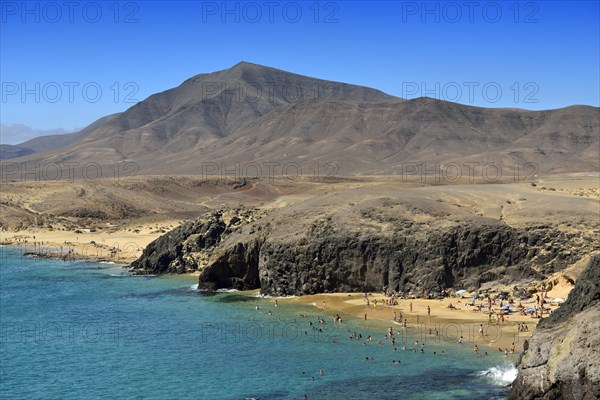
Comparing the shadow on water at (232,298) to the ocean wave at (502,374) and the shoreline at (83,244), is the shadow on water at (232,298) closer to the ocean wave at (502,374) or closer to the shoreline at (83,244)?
the ocean wave at (502,374)

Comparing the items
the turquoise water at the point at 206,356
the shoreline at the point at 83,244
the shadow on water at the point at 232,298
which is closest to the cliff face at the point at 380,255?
the shadow on water at the point at 232,298

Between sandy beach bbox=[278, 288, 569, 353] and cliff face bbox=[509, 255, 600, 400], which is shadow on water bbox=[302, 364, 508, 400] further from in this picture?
sandy beach bbox=[278, 288, 569, 353]

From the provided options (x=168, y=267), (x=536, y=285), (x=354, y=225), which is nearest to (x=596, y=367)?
(x=536, y=285)

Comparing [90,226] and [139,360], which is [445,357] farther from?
[90,226]

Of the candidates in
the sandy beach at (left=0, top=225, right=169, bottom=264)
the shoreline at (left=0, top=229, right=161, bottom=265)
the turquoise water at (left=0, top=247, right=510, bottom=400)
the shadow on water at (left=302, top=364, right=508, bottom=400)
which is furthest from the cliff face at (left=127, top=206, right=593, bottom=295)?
the sandy beach at (left=0, top=225, right=169, bottom=264)

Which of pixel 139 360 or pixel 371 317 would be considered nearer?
pixel 139 360
